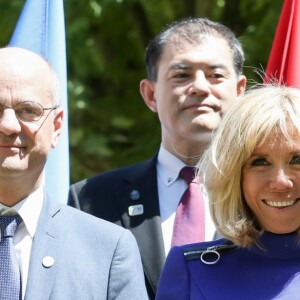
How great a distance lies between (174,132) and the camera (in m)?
4.82

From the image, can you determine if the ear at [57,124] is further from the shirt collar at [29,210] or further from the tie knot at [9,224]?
the tie knot at [9,224]

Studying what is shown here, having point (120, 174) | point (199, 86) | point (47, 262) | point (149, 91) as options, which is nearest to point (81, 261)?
point (47, 262)

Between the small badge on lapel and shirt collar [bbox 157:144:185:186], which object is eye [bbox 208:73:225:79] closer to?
shirt collar [bbox 157:144:185:186]

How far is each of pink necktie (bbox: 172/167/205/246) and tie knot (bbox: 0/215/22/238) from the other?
0.92 m

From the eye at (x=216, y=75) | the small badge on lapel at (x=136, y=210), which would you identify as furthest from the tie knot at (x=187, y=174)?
the eye at (x=216, y=75)

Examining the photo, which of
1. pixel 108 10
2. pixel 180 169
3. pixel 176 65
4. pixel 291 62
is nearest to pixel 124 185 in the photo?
pixel 180 169

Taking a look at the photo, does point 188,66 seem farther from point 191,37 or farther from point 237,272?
point 237,272

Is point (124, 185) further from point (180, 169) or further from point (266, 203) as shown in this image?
point (266, 203)

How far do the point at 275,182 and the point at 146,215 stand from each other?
3.66 feet

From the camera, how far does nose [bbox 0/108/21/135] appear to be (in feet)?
12.3

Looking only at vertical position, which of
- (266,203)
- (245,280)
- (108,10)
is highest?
(266,203)

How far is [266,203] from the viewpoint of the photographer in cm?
370

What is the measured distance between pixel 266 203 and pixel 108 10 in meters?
5.38

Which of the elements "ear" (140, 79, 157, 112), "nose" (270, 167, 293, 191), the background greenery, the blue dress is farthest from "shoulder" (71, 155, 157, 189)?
the background greenery
